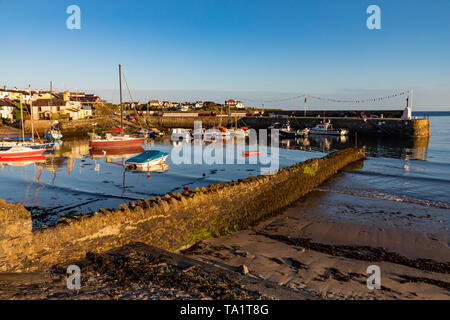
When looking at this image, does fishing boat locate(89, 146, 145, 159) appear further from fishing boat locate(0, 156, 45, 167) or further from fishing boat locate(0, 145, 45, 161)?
fishing boat locate(0, 145, 45, 161)

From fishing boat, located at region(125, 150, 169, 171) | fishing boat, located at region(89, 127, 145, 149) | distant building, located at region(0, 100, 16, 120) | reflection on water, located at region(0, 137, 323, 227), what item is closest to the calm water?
reflection on water, located at region(0, 137, 323, 227)

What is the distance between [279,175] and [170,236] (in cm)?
815

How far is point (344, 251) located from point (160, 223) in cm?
622

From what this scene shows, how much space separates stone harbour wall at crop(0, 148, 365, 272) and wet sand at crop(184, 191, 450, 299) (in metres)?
0.63

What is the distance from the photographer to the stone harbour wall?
6.55 m

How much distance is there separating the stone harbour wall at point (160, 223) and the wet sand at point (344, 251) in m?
0.63

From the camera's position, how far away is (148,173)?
2459 centimetres

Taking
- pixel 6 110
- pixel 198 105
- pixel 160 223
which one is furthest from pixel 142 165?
pixel 198 105

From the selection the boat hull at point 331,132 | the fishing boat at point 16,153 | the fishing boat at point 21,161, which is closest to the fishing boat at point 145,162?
the fishing boat at point 21,161

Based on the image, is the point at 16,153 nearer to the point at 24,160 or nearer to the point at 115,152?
the point at 24,160

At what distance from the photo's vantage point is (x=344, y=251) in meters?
10.3

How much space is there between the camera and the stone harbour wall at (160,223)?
655 centimetres

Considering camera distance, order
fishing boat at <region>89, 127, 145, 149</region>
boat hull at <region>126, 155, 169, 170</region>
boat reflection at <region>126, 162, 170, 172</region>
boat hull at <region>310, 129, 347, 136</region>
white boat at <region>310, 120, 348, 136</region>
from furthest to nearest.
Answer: white boat at <region>310, 120, 348, 136</region>, boat hull at <region>310, 129, 347, 136</region>, fishing boat at <region>89, 127, 145, 149</region>, boat hull at <region>126, 155, 169, 170</region>, boat reflection at <region>126, 162, 170, 172</region>

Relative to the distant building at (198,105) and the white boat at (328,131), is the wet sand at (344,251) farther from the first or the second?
the distant building at (198,105)
